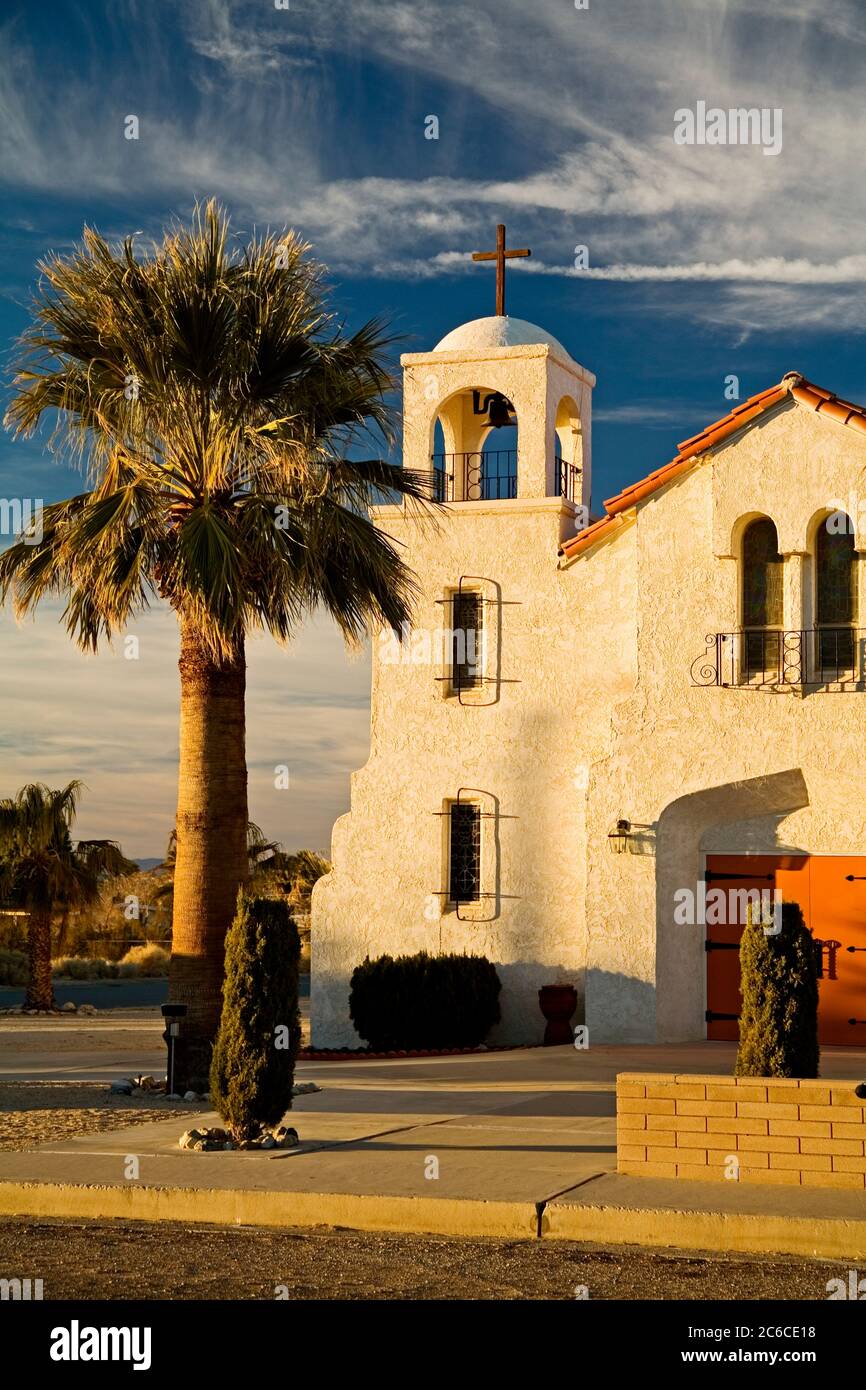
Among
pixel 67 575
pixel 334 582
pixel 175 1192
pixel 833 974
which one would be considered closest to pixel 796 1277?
pixel 175 1192

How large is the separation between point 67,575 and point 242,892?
189 inches

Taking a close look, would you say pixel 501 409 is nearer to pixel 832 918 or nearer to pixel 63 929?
pixel 832 918

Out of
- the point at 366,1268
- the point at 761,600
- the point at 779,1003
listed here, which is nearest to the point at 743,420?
the point at 761,600

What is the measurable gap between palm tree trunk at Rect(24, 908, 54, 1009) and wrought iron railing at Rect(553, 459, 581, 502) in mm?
14055

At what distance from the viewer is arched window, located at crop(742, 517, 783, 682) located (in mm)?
21188

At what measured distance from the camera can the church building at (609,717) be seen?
824 inches

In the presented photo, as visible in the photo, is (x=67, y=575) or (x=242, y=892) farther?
(x=67, y=575)

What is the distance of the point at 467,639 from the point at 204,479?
8.46 meters

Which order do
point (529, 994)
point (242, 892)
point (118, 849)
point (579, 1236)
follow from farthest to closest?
1. point (118, 849)
2. point (529, 994)
3. point (242, 892)
4. point (579, 1236)

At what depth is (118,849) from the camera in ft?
110

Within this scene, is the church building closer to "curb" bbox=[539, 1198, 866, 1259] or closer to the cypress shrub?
the cypress shrub

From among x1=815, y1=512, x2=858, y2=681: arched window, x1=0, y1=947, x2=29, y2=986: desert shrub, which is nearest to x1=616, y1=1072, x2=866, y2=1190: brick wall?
x1=815, y1=512, x2=858, y2=681: arched window

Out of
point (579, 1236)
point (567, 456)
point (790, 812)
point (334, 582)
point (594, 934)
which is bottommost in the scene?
point (579, 1236)

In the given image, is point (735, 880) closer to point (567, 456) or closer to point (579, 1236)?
point (567, 456)
